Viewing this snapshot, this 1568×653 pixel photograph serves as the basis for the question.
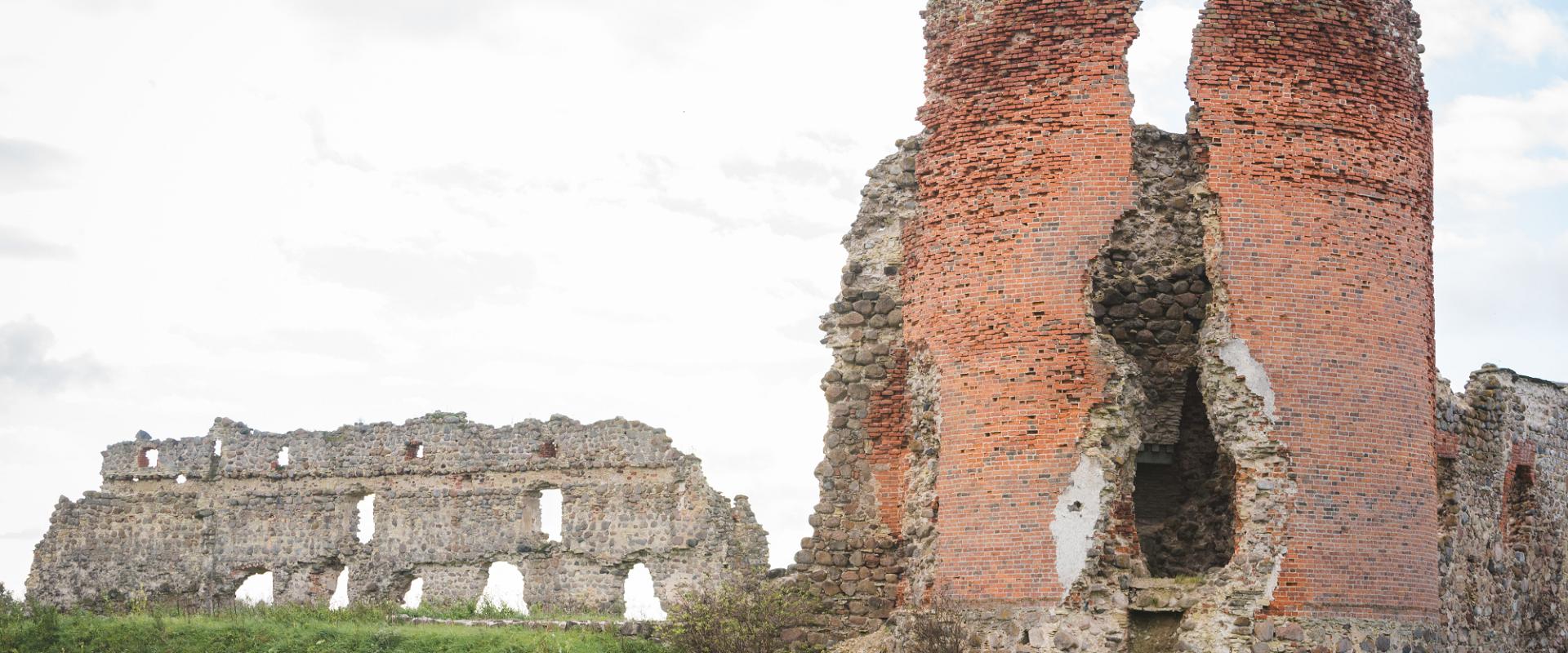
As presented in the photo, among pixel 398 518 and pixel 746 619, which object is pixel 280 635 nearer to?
pixel 746 619

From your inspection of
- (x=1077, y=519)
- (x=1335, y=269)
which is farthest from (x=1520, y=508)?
(x=1077, y=519)

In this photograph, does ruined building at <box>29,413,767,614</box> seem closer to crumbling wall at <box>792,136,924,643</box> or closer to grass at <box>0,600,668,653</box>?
grass at <box>0,600,668,653</box>

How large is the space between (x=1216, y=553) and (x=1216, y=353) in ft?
6.37

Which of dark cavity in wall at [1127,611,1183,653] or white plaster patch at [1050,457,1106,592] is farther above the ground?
white plaster patch at [1050,457,1106,592]

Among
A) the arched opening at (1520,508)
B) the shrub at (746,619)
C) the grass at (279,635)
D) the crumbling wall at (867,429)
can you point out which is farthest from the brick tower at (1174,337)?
the arched opening at (1520,508)

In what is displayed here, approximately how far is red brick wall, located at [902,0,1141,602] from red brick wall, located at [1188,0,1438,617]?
3.18 ft

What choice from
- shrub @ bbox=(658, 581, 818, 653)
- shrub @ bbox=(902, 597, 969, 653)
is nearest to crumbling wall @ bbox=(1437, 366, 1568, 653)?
shrub @ bbox=(902, 597, 969, 653)

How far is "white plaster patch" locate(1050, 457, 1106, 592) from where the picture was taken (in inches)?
525

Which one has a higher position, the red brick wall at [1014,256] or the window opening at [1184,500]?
the red brick wall at [1014,256]

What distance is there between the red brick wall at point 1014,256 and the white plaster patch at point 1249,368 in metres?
1.03

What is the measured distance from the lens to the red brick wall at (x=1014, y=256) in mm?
13633

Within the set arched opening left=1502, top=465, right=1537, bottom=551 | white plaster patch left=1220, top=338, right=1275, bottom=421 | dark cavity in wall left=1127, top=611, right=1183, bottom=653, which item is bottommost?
dark cavity in wall left=1127, top=611, right=1183, bottom=653

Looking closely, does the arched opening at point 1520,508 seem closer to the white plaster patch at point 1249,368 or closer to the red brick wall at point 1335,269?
the red brick wall at point 1335,269

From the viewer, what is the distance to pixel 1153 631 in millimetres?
13359
